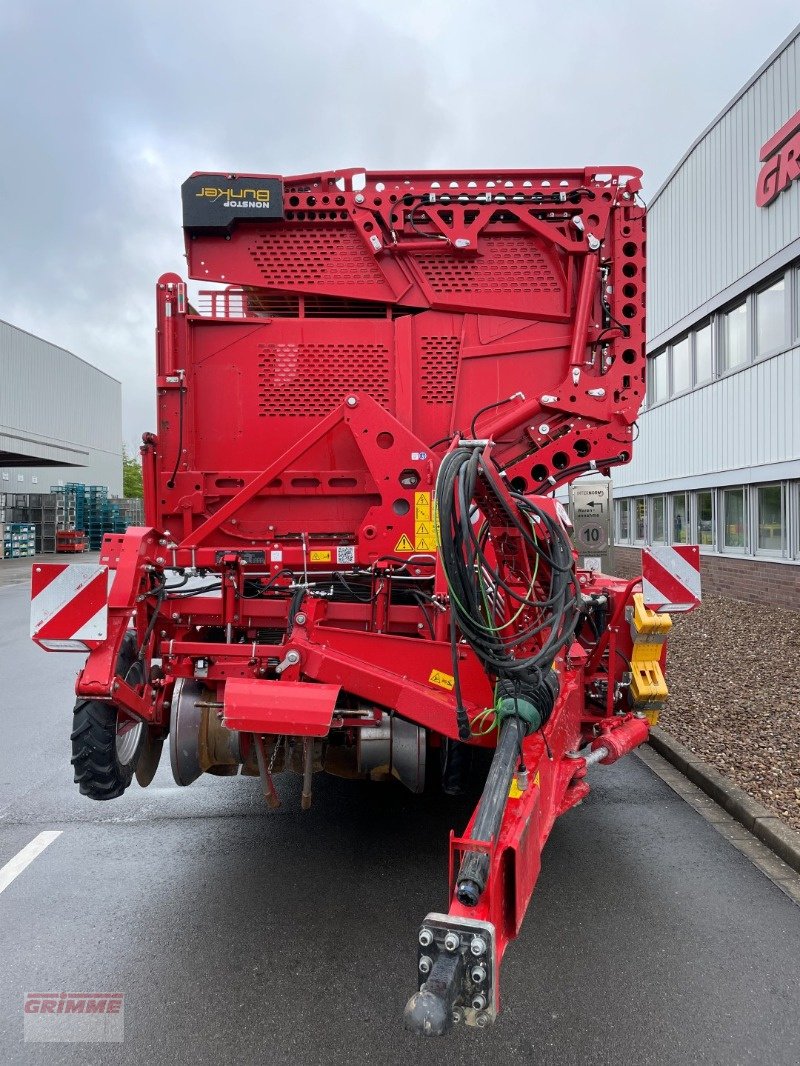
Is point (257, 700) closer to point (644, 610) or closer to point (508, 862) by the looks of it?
point (508, 862)

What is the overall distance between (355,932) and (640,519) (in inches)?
623

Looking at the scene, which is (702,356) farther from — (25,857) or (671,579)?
(25,857)

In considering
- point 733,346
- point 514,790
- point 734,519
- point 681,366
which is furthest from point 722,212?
point 514,790

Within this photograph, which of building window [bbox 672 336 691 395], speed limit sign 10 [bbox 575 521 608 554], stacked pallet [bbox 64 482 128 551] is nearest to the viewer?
speed limit sign 10 [bbox 575 521 608 554]

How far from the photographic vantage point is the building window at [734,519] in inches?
489

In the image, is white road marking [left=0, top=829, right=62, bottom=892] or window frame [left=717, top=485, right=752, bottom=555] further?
window frame [left=717, top=485, right=752, bottom=555]

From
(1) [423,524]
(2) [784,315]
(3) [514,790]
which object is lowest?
(3) [514,790]

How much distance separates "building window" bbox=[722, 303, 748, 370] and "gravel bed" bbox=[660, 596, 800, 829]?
4660 millimetres

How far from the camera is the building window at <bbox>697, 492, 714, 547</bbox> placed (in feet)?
44.5

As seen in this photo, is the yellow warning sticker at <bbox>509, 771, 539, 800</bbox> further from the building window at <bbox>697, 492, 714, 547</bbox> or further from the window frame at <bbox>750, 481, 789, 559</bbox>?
the building window at <bbox>697, 492, 714, 547</bbox>

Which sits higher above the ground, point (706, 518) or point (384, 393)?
point (384, 393)

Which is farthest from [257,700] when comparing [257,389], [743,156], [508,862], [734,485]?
[743,156]

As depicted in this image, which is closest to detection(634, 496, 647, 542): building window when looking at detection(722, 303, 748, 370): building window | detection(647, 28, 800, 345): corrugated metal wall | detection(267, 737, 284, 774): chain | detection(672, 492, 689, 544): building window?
detection(672, 492, 689, 544): building window

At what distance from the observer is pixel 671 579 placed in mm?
4184
